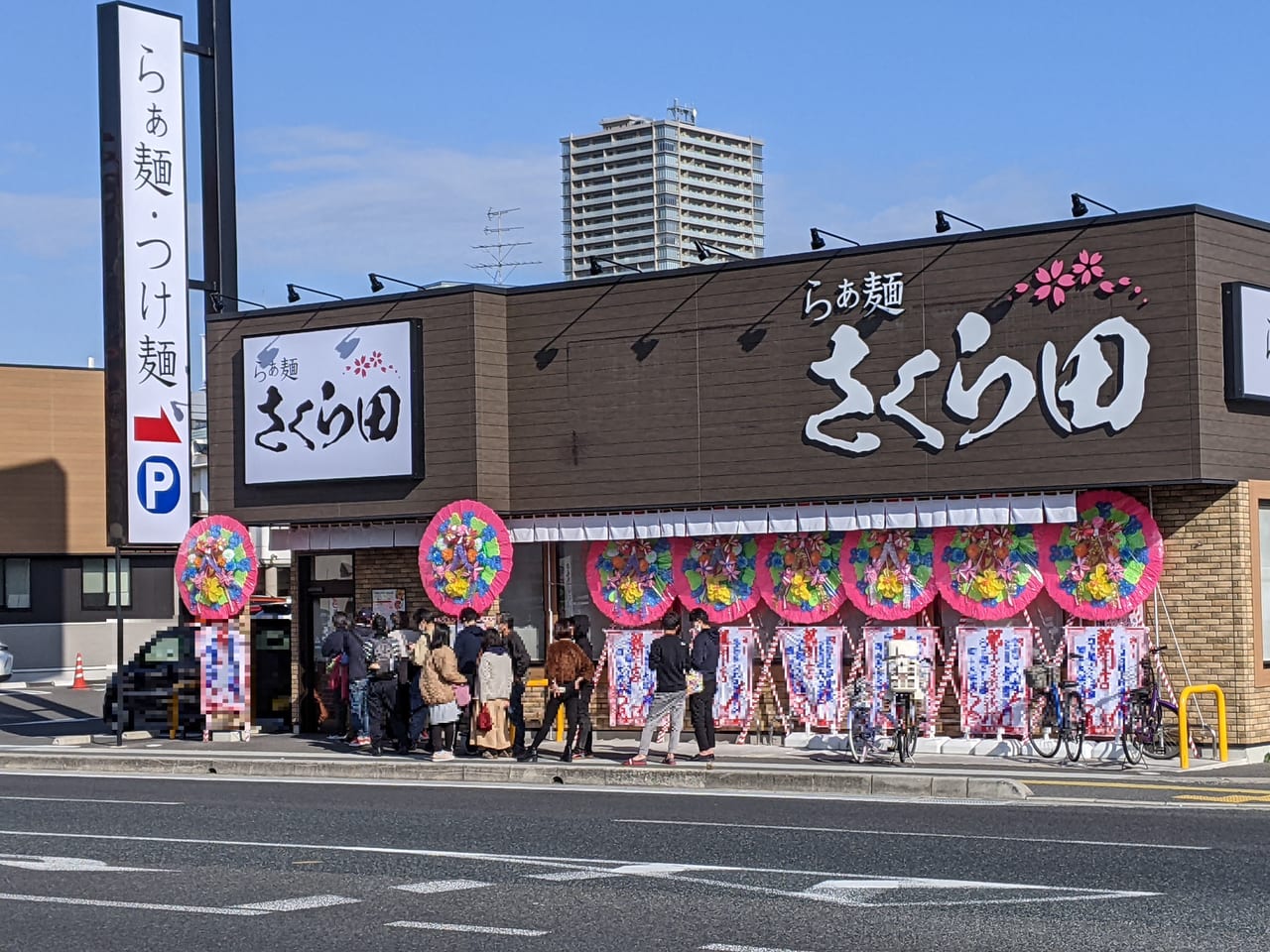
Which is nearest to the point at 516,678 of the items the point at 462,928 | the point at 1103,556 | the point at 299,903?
the point at 1103,556

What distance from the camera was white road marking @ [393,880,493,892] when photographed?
483 inches

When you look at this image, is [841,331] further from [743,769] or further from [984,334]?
[743,769]

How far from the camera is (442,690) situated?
23.8 meters

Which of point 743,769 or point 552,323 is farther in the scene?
point 552,323

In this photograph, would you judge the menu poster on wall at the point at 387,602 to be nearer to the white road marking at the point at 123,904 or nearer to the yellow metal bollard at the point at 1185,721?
the yellow metal bollard at the point at 1185,721

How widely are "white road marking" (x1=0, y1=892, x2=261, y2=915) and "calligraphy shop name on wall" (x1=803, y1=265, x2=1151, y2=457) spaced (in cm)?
1361

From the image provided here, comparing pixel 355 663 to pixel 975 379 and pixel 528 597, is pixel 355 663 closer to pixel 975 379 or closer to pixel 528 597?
pixel 528 597

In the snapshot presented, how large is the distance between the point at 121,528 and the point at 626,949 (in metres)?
19.8

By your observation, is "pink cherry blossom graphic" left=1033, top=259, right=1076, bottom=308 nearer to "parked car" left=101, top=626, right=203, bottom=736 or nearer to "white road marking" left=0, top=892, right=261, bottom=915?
"parked car" left=101, top=626, right=203, bottom=736

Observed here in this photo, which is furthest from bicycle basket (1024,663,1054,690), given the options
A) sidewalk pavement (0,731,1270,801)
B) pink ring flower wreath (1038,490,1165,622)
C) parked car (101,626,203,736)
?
parked car (101,626,203,736)

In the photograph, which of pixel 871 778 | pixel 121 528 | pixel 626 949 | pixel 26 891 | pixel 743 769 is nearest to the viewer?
pixel 626 949

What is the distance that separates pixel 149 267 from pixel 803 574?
1156 centimetres

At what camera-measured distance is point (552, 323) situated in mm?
26234

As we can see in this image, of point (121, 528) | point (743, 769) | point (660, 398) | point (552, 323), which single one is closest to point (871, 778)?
point (743, 769)
